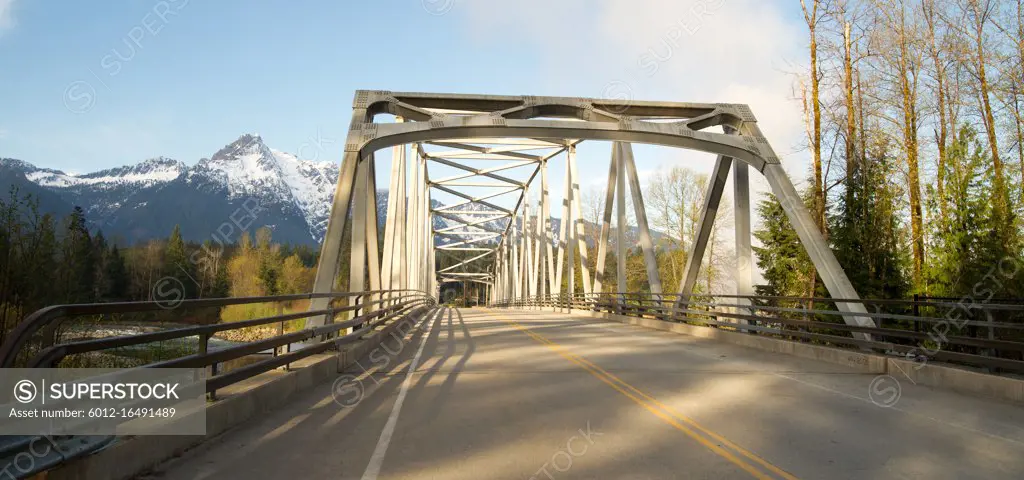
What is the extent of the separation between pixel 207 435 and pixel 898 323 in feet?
57.2

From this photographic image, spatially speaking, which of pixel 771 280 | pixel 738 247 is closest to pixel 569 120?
pixel 738 247

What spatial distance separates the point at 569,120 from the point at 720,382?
9.42 meters

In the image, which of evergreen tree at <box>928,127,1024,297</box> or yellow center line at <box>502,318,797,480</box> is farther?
evergreen tree at <box>928,127,1024,297</box>

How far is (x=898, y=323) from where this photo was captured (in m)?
17.6

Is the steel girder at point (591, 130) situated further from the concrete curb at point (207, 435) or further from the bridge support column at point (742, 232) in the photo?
the concrete curb at point (207, 435)

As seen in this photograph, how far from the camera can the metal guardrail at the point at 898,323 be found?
8484 millimetres

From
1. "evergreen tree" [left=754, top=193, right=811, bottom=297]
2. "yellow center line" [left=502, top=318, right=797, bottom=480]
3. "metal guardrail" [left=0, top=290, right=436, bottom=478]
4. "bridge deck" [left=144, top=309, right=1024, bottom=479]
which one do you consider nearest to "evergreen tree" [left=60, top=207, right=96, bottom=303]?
"bridge deck" [left=144, top=309, right=1024, bottom=479]

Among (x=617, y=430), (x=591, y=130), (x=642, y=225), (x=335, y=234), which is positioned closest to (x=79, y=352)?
(x=617, y=430)

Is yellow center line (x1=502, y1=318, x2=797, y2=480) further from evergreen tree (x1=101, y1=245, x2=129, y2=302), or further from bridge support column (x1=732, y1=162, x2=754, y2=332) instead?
evergreen tree (x1=101, y1=245, x2=129, y2=302)

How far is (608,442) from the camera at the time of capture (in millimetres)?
5559

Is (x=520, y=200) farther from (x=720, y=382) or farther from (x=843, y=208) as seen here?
(x=720, y=382)

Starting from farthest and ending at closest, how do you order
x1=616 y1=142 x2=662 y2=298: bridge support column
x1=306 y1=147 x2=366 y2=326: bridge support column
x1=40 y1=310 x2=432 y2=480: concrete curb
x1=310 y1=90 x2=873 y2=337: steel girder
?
x1=616 y1=142 x2=662 y2=298: bridge support column → x1=310 y1=90 x2=873 y2=337: steel girder → x1=306 y1=147 x2=366 y2=326: bridge support column → x1=40 y1=310 x2=432 y2=480: concrete curb

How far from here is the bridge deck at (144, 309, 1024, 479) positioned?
15.6ft

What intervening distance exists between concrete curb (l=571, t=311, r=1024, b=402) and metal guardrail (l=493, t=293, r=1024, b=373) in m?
0.24
